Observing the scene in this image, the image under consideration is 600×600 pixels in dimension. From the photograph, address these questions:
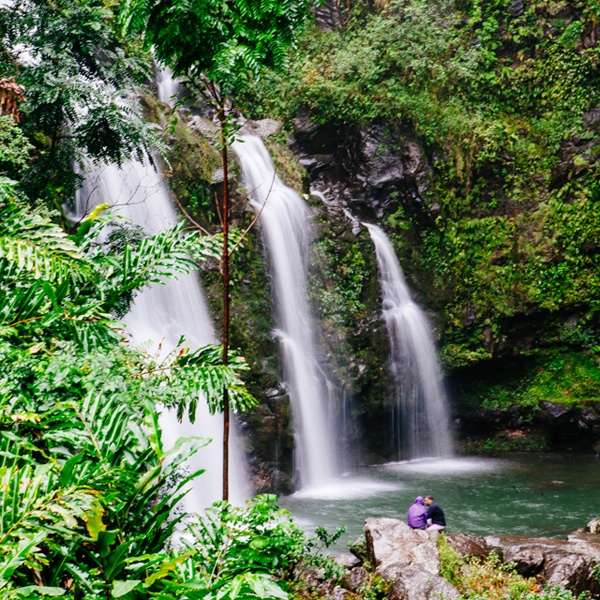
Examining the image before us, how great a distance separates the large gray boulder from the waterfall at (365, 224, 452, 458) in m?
7.76

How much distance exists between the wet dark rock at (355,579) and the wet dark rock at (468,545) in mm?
1384

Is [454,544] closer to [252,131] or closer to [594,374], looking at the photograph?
[594,374]

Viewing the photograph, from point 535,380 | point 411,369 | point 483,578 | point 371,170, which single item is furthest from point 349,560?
point 371,170

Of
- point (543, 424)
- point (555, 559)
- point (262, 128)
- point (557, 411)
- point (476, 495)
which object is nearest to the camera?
point (555, 559)

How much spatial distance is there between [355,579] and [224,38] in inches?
203

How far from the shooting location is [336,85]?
15.4 metres

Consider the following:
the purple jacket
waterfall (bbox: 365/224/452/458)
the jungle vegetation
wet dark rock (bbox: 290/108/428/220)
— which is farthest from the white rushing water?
wet dark rock (bbox: 290/108/428/220)

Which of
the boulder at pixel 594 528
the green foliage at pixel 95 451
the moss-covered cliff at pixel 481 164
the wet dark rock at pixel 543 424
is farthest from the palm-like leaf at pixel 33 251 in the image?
the wet dark rock at pixel 543 424

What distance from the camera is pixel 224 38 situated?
12.3 feet

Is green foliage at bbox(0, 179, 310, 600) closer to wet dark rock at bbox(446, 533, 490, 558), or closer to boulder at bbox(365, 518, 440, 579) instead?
boulder at bbox(365, 518, 440, 579)

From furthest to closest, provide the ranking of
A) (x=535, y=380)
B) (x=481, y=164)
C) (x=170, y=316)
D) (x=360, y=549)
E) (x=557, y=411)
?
(x=481, y=164) < (x=535, y=380) < (x=557, y=411) < (x=170, y=316) < (x=360, y=549)

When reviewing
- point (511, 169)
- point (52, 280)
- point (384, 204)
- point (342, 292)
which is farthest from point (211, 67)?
point (511, 169)

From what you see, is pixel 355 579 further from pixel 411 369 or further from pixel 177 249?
pixel 411 369

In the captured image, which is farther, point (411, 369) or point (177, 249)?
point (411, 369)
